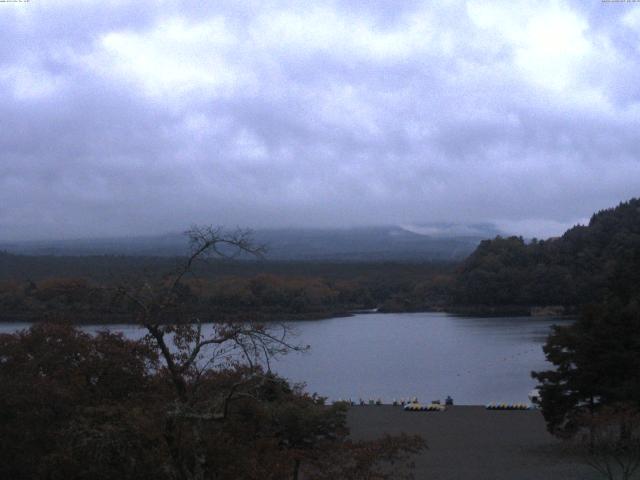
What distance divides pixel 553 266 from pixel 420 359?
3320 centimetres

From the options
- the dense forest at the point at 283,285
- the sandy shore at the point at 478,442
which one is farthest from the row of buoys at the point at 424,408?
the dense forest at the point at 283,285

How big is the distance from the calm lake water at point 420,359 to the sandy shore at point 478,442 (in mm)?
3572

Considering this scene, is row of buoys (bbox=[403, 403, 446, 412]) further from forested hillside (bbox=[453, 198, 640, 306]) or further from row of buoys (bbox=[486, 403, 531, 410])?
forested hillside (bbox=[453, 198, 640, 306])

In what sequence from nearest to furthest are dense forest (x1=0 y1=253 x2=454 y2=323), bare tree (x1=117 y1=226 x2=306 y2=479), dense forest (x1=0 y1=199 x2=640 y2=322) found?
bare tree (x1=117 y1=226 x2=306 y2=479) → dense forest (x1=0 y1=253 x2=454 y2=323) → dense forest (x1=0 y1=199 x2=640 y2=322)

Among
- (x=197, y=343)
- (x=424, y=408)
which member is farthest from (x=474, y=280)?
(x=197, y=343)

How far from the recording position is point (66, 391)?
876cm

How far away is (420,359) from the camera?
4175 cm

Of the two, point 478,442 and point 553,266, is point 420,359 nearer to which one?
point 478,442

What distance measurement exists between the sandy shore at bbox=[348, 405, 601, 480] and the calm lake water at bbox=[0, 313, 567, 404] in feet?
11.7

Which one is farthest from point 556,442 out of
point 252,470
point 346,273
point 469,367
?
point 346,273

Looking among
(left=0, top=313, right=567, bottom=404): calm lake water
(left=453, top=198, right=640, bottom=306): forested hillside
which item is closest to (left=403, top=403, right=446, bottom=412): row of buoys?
(left=0, top=313, right=567, bottom=404): calm lake water

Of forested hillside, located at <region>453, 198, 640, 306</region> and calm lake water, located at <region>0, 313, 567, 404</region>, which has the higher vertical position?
forested hillside, located at <region>453, 198, 640, 306</region>

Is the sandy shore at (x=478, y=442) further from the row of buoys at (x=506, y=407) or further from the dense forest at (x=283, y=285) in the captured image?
the dense forest at (x=283, y=285)

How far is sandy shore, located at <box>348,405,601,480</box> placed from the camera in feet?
47.3
